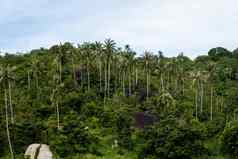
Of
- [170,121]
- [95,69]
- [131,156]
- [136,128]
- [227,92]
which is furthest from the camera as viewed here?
[227,92]

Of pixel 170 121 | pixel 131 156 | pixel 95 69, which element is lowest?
pixel 131 156

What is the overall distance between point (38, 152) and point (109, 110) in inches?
942

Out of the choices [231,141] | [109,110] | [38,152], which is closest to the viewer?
[38,152]

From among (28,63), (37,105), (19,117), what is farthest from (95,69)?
(19,117)

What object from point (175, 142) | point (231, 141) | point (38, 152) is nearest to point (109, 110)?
point (175, 142)

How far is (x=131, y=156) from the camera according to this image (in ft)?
244

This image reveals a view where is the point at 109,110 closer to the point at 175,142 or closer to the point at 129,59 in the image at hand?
the point at 175,142

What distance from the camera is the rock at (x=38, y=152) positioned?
66188mm

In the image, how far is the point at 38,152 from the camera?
66.9 m

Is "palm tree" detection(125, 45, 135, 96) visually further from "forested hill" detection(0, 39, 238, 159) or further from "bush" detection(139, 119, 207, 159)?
"bush" detection(139, 119, 207, 159)

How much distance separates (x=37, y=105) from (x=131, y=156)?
24.3 metres

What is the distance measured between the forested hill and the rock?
2552mm

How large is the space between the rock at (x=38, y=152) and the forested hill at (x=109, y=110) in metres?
2.55

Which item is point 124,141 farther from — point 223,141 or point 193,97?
point 193,97
